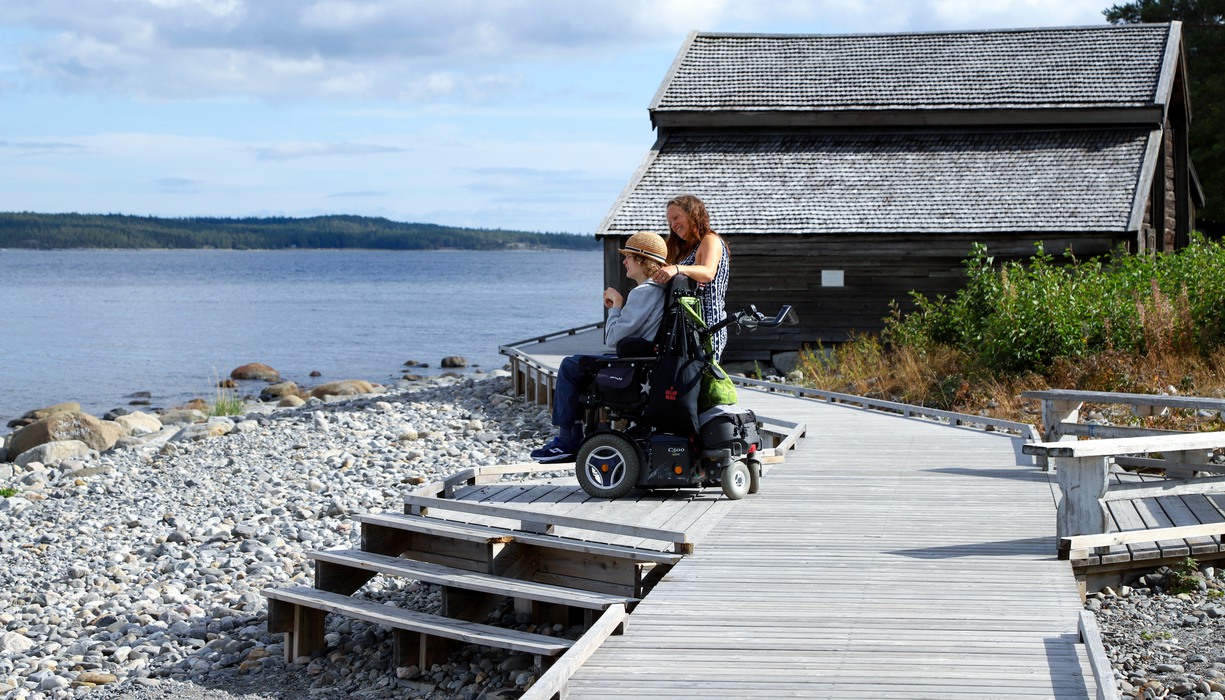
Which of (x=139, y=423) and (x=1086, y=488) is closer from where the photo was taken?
(x=1086, y=488)

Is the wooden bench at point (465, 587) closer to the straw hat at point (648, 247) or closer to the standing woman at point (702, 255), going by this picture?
the standing woman at point (702, 255)

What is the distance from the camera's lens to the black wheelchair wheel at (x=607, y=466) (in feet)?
26.5

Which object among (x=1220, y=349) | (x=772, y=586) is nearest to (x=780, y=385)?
(x=1220, y=349)

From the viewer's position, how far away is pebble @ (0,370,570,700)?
7738 mm

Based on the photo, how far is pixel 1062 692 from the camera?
15.9 ft

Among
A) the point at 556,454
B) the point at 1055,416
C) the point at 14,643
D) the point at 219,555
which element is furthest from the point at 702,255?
the point at 219,555

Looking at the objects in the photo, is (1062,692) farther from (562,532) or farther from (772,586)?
(562,532)

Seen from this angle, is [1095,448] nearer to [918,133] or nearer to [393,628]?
[393,628]

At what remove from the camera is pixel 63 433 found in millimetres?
20406

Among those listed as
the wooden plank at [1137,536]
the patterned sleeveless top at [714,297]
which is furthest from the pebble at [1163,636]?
the patterned sleeveless top at [714,297]

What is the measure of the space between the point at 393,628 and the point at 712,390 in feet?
8.04

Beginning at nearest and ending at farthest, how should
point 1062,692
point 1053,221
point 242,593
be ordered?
point 1062,692 → point 242,593 → point 1053,221

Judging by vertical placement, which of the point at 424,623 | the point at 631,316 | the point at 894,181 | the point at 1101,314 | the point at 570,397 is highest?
the point at 894,181

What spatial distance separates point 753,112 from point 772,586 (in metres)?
18.8
